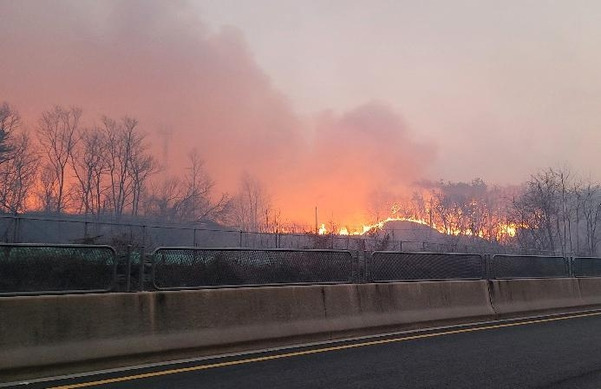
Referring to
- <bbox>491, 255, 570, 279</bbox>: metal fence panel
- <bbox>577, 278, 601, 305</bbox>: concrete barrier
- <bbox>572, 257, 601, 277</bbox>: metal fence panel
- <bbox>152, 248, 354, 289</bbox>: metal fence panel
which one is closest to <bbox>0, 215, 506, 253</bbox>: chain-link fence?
<bbox>572, 257, 601, 277</bbox>: metal fence panel

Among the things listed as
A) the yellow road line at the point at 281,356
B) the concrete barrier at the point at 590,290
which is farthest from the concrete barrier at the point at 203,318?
the concrete barrier at the point at 590,290

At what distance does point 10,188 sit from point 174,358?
57361 millimetres

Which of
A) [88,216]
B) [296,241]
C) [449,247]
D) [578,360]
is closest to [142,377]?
[578,360]

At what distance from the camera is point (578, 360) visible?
7570 millimetres

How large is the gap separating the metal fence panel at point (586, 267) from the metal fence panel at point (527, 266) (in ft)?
2.42

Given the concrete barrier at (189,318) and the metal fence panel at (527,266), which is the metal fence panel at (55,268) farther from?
the metal fence panel at (527,266)

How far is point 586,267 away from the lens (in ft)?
56.5

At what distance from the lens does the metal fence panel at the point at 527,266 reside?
13.9m

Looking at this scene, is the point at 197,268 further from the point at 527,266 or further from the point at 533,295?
the point at 527,266

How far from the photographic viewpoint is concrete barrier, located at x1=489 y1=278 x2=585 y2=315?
13156 millimetres

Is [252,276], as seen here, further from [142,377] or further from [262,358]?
[142,377]

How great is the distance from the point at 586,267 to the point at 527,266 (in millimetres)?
4099

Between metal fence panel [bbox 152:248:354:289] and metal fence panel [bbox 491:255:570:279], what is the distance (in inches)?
216

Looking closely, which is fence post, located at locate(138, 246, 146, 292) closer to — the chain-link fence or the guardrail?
the guardrail
